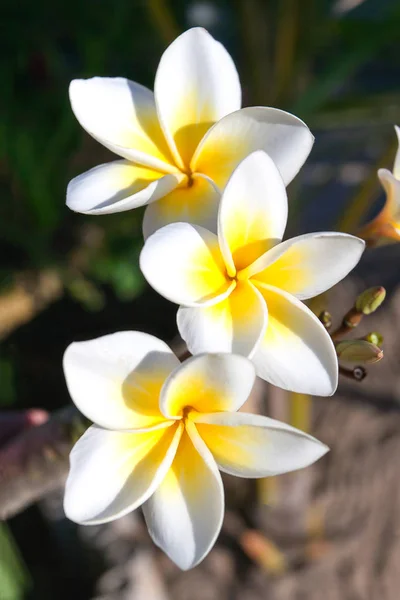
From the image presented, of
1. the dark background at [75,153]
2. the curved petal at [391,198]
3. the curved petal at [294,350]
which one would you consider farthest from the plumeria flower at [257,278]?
the dark background at [75,153]

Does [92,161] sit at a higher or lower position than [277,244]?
lower

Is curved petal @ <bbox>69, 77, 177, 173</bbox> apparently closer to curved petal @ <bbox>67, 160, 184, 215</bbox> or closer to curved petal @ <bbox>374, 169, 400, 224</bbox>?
curved petal @ <bbox>67, 160, 184, 215</bbox>

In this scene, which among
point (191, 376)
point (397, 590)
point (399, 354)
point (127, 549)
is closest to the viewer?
point (191, 376)

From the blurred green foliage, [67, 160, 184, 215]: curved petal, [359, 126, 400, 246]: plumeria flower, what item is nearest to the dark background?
the blurred green foliage

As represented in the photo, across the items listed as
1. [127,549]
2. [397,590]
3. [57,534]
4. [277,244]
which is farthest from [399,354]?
[277,244]

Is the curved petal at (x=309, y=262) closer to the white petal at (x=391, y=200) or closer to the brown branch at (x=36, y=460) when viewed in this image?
the white petal at (x=391, y=200)

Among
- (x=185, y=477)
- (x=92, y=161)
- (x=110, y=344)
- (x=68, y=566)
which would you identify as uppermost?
(x=110, y=344)

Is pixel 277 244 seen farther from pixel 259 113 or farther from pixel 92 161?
pixel 92 161
